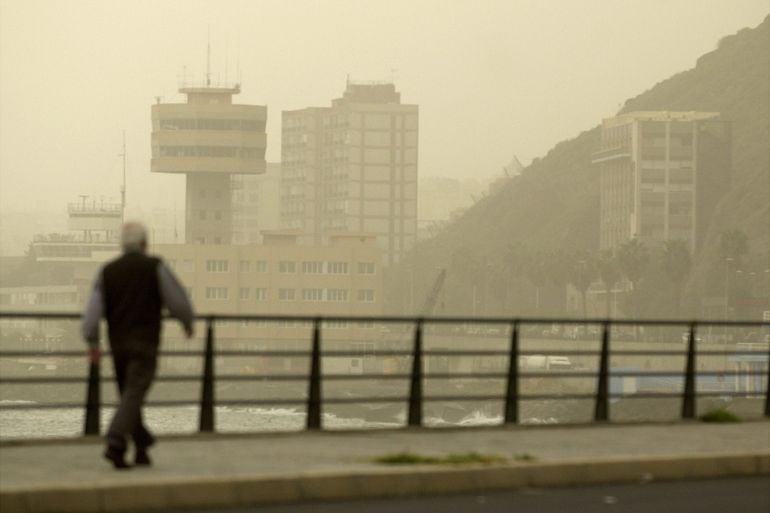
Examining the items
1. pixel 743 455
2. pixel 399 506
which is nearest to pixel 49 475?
pixel 399 506

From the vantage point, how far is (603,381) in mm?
20609

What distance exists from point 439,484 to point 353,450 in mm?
2000

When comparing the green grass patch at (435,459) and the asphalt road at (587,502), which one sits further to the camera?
the green grass patch at (435,459)

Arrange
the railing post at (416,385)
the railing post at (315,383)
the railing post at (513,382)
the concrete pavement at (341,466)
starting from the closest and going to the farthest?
the concrete pavement at (341,466), the railing post at (315,383), the railing post at (416,385), the railing post at (513,382)

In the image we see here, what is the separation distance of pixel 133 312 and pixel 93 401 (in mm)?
3044

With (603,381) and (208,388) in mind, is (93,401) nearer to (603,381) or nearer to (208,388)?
(208,388)

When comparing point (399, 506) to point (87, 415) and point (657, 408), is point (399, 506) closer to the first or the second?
point (87, 415)

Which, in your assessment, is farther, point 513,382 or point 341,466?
point 513,382

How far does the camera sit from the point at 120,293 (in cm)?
1376

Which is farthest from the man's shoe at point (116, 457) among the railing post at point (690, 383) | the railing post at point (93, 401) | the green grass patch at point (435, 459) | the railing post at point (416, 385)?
the railing post at point (690, 383)

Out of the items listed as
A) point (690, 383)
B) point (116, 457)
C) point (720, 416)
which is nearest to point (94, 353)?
point (116, 457)

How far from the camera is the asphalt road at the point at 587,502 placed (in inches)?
516

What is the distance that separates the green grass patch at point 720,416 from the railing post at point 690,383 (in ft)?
0.97

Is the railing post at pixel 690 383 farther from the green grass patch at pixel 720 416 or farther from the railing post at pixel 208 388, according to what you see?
the railing post at pixel 208 388
